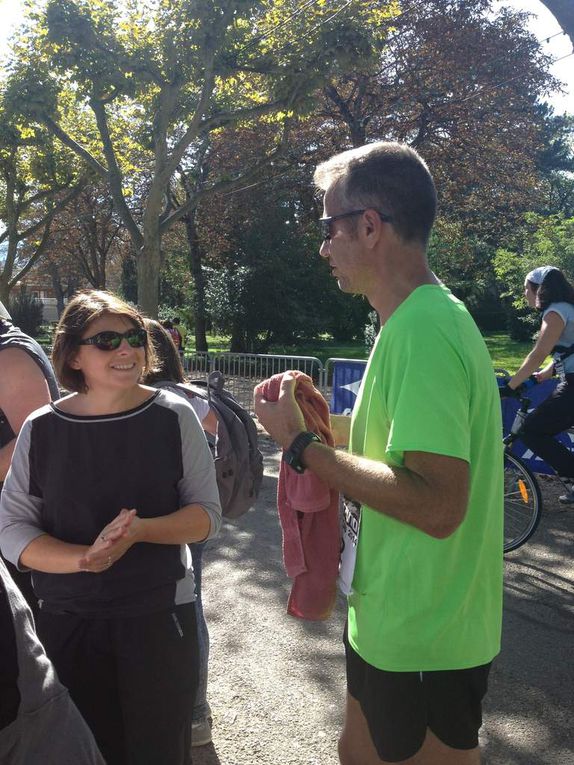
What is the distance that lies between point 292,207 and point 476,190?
6597 mm

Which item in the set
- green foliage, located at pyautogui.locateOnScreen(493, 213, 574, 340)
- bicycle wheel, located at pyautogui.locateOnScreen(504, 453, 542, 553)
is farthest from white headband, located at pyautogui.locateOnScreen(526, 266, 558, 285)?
green foliage, located at pyautogui.locateOnScreen(493, 213, 574, 340)

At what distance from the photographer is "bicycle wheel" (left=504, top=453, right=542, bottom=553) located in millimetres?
5332

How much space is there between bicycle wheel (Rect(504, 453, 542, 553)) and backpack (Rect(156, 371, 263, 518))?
118 inches

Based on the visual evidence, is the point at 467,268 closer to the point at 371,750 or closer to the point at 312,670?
the point at 312,670

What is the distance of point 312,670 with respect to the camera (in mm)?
3592

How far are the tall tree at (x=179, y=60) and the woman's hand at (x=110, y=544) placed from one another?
9.90 meters

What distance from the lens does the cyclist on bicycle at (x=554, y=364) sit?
5555mm

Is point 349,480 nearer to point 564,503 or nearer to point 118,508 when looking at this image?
point 118,508

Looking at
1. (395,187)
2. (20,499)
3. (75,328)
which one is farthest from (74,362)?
(395,187)

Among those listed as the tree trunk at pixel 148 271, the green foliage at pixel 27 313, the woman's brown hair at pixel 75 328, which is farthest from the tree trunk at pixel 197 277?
the woman's brown hair at pixel 75 328

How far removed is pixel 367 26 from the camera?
1112cm

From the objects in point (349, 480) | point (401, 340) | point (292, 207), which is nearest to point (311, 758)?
point (349, 480)

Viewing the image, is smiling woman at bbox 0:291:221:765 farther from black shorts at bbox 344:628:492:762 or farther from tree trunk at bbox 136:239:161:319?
tree trunk at bbox 136:239:161:319

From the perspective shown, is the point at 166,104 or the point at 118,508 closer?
the point at 118,508
